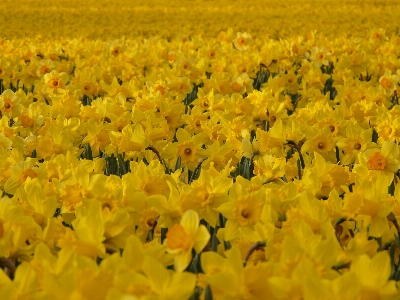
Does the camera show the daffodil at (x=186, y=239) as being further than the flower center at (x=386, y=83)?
No

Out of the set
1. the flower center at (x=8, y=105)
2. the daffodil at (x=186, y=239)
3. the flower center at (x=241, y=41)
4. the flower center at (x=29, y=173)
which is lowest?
the flower center at (x=241, y=41)

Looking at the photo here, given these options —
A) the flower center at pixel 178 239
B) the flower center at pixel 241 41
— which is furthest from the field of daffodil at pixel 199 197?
the flower center at pixel 241 41

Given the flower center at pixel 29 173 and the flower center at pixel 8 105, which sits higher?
the flower center at pixel 29 173

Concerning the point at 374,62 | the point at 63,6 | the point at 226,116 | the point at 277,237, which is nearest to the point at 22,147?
the point at 226,116

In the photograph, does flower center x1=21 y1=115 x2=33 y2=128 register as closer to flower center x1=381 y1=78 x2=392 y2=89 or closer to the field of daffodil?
the field of daffodil

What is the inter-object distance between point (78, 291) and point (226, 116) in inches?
104

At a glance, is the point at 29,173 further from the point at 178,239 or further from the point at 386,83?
the point at 386,83

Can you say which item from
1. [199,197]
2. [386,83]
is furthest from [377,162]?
[386,83]

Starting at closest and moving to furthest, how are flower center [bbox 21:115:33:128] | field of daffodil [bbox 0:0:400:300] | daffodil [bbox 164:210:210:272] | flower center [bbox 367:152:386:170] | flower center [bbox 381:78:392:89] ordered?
field of daffodil [bbox 0:0:400:300], daffodil [bbox 164:210:210:272], flower center [bbox 367:152:386:170], flower center [bbox 21:115:33:128], flower center [bbox 381:78:392:89]

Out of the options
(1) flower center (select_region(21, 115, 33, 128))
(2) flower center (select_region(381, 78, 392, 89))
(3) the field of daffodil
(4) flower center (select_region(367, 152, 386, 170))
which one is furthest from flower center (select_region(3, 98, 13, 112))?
(2) flower center (select_region(381, 78, 392, 89))

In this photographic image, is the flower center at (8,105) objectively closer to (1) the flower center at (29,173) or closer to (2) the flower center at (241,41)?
(1) the flower center at (29,173)

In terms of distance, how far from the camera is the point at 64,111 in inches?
153

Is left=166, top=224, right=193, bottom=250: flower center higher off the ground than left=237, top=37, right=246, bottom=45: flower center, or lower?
higher

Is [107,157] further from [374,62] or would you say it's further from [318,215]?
[374,62]
